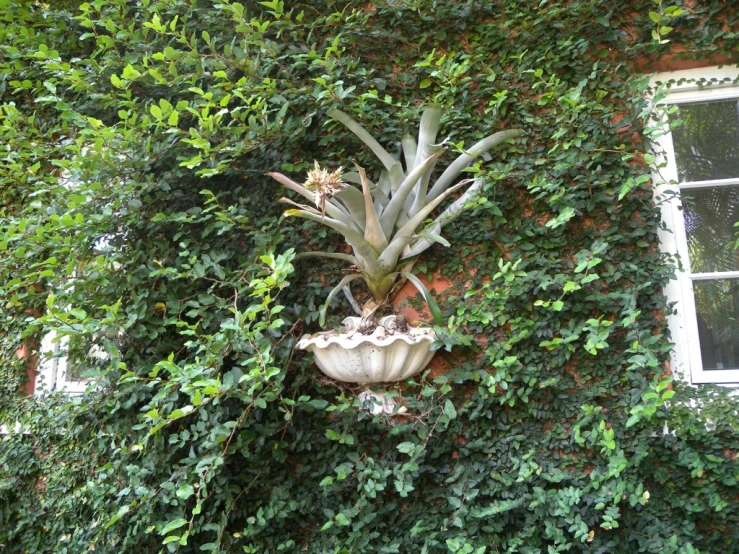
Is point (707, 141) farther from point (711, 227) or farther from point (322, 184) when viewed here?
point (322, 184)

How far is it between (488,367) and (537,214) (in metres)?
0.71

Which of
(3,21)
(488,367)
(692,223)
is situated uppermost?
(3,21)

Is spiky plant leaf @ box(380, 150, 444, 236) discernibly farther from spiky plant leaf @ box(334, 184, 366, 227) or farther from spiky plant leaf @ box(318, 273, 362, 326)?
spiky plant leaf @ box(318, 273, 362, 326)

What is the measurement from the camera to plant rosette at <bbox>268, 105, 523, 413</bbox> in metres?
2.14

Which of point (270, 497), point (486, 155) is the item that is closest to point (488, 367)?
point (486, 155)

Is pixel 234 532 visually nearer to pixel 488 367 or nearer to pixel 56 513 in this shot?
pixel 56 513

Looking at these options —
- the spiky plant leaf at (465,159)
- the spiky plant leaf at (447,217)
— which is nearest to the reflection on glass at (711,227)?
the spiky plant leaf at (465,159)

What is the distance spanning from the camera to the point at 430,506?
225cm

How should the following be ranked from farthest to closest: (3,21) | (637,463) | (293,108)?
(3,21) < (293,108) < (637,463)

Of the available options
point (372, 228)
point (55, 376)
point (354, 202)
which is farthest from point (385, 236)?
point (55, 376)

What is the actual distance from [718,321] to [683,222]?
453 millimetres

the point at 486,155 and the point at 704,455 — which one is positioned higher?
the point at 486,155

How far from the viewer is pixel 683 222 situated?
7.77 feet

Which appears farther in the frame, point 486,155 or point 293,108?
point 293,108
